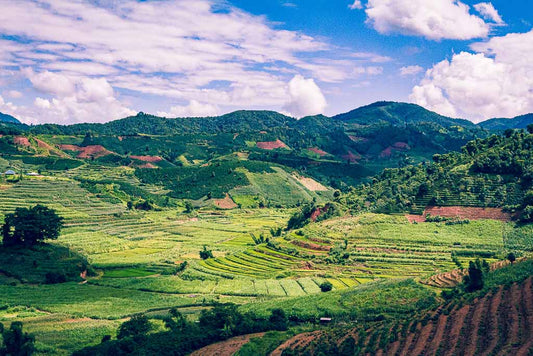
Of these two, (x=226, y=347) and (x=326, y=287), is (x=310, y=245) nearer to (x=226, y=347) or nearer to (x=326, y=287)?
(x=326, y=287)

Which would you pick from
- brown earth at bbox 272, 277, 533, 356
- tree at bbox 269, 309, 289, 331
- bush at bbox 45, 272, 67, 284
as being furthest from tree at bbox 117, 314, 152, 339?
bush at bbox 45, 272, 67, 284

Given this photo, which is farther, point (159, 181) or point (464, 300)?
point (159, 181)

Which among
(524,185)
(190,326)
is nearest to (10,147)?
(190,326)

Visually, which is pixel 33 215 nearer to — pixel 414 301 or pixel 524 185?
pixel 414 301

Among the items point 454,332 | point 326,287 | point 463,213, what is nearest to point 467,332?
point 454,332

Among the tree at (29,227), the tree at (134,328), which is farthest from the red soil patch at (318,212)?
the tree at (134,328)

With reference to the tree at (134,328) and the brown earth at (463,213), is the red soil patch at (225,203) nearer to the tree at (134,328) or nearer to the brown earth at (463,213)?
the brown earth at (463,213)
